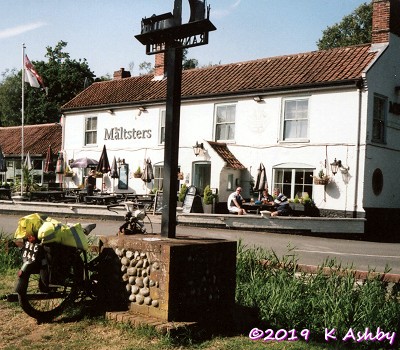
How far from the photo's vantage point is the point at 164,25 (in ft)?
18.9

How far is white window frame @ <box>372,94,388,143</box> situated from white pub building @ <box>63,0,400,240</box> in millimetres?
40

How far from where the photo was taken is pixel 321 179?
18469 mm

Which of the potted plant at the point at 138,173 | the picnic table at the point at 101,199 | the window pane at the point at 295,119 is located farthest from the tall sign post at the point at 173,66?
the potted plant at the point at 138,173

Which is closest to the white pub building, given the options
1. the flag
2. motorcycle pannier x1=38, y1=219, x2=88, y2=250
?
the flag

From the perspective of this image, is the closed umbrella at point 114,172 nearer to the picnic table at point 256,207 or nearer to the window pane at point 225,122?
the window pane at point 225,122

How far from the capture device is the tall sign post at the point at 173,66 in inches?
219

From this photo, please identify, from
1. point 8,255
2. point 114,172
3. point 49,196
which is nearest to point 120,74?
point 114,172

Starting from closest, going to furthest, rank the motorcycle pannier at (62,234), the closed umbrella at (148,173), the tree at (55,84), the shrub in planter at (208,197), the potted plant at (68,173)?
the motorcycle pannier at (62,234) → the shrub in planter at (208,197) → the closed umbrella at (148,173) → the potted plant at (68,173) → the tree at (55,84)

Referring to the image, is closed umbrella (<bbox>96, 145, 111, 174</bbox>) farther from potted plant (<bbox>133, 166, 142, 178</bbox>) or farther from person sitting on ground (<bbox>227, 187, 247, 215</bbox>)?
person sitting on ground (<bbox>227, 187, 247, 215</bbox>)

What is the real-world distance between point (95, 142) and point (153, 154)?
16.1ft

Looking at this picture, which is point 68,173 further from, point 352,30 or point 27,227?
point 352,30

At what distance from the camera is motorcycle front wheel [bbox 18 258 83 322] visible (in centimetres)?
520

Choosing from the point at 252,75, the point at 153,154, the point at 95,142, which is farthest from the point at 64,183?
the point at 252,75

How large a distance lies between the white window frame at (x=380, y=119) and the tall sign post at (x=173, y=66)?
14918 mm
